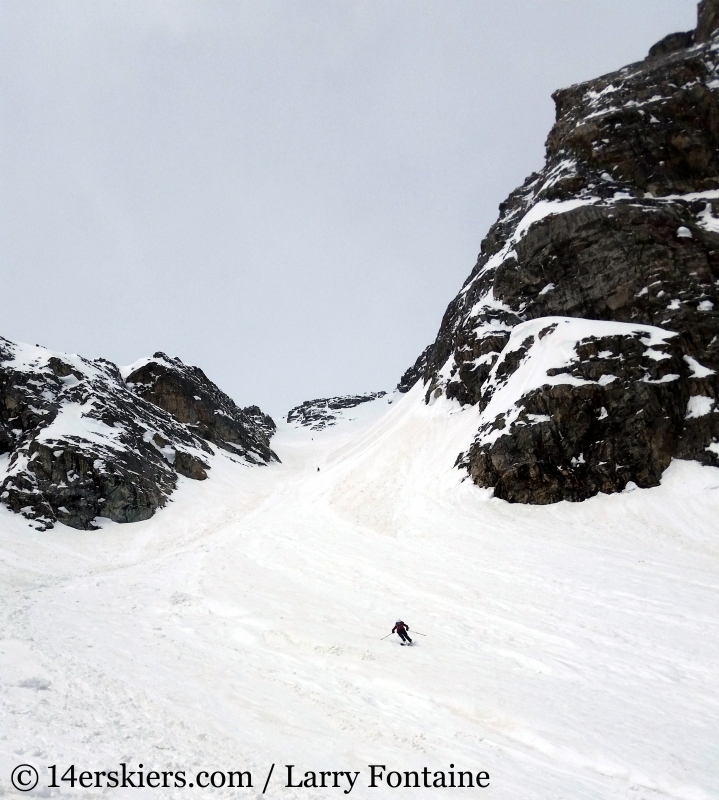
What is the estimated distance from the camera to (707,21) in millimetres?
54625

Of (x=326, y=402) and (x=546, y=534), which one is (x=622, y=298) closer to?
(x=546, y=534)

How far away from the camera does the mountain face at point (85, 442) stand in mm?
→ 34844

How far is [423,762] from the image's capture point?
8398 mm

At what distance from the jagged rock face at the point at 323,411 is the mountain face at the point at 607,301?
69.0m

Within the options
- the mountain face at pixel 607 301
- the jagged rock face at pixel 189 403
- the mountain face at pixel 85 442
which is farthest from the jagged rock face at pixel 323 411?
the mountain face at pixel 607 301

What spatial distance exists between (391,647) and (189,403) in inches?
2249

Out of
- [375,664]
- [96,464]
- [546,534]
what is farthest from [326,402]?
[375,664]

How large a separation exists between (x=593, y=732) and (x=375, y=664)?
17.3 feet

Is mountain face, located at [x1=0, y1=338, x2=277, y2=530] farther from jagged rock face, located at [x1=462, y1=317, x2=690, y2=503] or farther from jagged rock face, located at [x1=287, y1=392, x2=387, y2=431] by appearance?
jagged rock face, located at [x1=287, y1=392, x2=387, y2=431]

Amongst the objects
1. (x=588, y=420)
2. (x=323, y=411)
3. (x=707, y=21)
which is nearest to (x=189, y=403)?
(x=588, y=420)

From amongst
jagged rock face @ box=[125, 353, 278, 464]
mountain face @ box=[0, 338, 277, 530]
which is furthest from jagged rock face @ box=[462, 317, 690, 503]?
jagged rock face @ box=[125, 353, 278, 464]

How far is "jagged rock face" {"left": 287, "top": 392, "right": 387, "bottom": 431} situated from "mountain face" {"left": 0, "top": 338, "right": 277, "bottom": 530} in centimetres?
6272

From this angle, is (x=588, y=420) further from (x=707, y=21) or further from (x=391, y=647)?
(x=707, y=21)

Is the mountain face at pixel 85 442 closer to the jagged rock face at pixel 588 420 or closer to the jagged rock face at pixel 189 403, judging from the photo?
the jagged rock face at pixel 189 403
